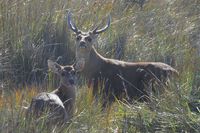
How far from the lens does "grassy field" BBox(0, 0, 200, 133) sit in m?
9.91

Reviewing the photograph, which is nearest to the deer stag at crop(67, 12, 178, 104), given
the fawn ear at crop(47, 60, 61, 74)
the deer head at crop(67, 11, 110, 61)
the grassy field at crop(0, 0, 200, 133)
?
the deer head at crop(67, 11, 110, 61)

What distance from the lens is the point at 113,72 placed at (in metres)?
13.6

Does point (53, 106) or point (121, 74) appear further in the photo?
point (121, 74)

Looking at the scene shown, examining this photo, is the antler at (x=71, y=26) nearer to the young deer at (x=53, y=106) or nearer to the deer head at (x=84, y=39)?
the deer head at (x=84, y=39)

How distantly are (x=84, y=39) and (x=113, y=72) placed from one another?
Result: 810mm

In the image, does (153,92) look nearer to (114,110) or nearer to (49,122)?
(114,110)

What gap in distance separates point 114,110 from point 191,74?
1267 millimetres

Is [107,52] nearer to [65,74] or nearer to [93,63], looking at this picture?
[93,63]

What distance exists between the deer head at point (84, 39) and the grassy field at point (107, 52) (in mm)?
349

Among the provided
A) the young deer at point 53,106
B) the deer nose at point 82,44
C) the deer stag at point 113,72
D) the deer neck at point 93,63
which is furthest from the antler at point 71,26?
the young deer at point 53,106

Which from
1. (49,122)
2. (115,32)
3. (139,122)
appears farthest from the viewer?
(115,32)

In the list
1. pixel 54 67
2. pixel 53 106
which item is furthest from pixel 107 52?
pixel 53 106

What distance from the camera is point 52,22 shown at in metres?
14.3

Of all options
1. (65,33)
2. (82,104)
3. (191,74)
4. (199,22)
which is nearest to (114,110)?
(82,104)
